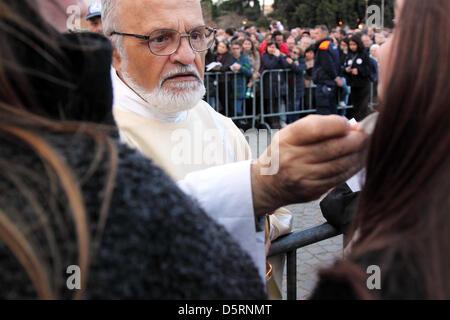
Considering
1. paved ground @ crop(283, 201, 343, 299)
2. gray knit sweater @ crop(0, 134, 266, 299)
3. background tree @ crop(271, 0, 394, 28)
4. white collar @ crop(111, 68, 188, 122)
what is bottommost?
paved ground @ crop(283, 201, 343, 299)

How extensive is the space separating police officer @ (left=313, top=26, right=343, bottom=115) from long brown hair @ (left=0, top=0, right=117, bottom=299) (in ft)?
25.5

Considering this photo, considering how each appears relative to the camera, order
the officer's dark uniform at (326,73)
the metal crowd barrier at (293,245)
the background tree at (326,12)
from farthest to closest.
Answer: the background tree at (326,12)
the officer's dark uniform at (326,73)
the metal crowd barrier at (293,245)

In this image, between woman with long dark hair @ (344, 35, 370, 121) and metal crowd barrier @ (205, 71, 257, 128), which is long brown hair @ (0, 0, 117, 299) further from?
woman with long dark hair @ (344, 35, 370, 121)

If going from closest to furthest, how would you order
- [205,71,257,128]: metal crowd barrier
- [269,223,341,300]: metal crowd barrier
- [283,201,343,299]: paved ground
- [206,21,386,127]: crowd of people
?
[269,223,341,300]: metal crowd barrier
[283,201,343,299]: paved ground
[205,71,257,128]: metal crowd barrier
[206,21,386,127]: crowd of people

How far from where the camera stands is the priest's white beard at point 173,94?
2154 mm

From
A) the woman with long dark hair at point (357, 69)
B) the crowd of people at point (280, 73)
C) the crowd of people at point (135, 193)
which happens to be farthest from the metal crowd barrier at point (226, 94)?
the crowd of people at point (135, 193)

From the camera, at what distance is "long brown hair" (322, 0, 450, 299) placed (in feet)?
2.41

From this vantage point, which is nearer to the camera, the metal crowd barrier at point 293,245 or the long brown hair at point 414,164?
the long brown hair at point 414,164

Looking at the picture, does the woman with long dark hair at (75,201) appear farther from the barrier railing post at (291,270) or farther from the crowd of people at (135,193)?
the barrier railing post at (291,270)

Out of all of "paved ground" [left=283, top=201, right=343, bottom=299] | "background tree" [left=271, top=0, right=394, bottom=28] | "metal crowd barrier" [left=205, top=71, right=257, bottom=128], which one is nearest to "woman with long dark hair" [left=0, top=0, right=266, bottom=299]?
"paved ground" [left=283, top=201, right=343, bottom=299]

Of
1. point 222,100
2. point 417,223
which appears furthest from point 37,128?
point 222,100

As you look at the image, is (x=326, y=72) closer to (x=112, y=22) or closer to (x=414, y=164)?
(x=112, y=22)

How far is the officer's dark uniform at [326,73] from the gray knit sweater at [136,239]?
25.3 ft

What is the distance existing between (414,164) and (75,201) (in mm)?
593
